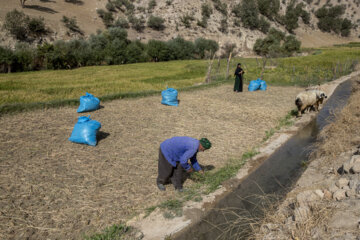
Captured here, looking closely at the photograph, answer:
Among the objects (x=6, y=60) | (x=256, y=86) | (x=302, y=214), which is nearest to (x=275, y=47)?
(x=256, y=86)

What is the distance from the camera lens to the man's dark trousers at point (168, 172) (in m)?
5.06

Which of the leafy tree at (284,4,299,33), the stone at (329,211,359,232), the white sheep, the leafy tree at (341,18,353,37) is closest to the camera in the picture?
the stone at (329,211,359,232)

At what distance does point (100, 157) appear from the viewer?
22.5 feet

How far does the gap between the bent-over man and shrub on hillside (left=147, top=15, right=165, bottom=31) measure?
185 ft

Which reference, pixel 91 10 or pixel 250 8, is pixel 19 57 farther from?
pixel 250 8

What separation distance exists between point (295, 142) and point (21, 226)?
315 inches

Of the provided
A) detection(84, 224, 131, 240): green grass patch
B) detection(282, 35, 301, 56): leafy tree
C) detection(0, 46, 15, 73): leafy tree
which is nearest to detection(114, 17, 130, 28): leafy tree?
detection(0, 46, 15, 73): leafy tree

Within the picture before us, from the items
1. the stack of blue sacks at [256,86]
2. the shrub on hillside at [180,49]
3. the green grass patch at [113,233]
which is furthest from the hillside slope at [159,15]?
the green grass patch at [113,233]

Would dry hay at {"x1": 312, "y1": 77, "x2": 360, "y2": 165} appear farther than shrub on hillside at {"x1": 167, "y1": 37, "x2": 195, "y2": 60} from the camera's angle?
No

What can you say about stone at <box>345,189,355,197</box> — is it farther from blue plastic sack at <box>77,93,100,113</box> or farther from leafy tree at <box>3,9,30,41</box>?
leafy tree at <box>3,9,30,41</box>

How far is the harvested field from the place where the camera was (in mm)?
4523

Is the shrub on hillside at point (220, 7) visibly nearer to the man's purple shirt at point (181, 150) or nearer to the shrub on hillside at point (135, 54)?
the shrub on hillside at point (135, 54)

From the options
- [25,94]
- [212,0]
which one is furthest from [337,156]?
[212,0]

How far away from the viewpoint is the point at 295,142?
8.62 m
